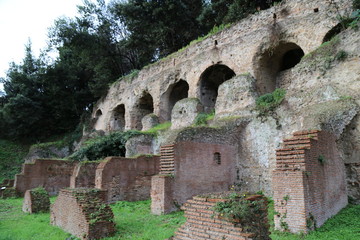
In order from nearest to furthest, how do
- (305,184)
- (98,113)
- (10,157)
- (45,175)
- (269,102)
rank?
(305,184) < (269,102) < (45,175) < (10,157) < (98,113)

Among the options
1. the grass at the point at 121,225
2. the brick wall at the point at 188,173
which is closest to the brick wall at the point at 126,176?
the grass at the point at 121,225

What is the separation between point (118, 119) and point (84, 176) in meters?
14.6

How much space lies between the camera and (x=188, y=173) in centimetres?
966

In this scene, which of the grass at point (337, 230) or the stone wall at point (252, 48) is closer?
the grass at point (337, 230)

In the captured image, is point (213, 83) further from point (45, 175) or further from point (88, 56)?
point (88, 56)

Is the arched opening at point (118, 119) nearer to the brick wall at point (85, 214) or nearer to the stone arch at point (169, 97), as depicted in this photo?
the stone arch at point (169, 97)

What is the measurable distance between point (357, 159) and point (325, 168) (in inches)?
71.8

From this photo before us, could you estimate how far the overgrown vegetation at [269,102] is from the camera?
36.0 ft

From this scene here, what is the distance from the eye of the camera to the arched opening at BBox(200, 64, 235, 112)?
1902 cm

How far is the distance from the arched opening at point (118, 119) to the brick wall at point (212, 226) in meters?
23.1

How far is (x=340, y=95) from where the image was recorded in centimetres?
927

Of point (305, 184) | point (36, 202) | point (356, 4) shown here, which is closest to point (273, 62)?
point (356, 4)

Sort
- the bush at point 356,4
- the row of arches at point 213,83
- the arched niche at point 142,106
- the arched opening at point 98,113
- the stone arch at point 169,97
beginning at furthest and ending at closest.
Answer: the arched opening at point 98,113 < the arched niche at point 142,106 < the stone arch at point 169,97 < the row of arches at point 213,83 < the bush at point 356,4

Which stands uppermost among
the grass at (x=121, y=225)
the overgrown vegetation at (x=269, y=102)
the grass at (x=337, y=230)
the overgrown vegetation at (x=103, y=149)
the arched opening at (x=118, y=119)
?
the arched opening at (x=118, y=119)
